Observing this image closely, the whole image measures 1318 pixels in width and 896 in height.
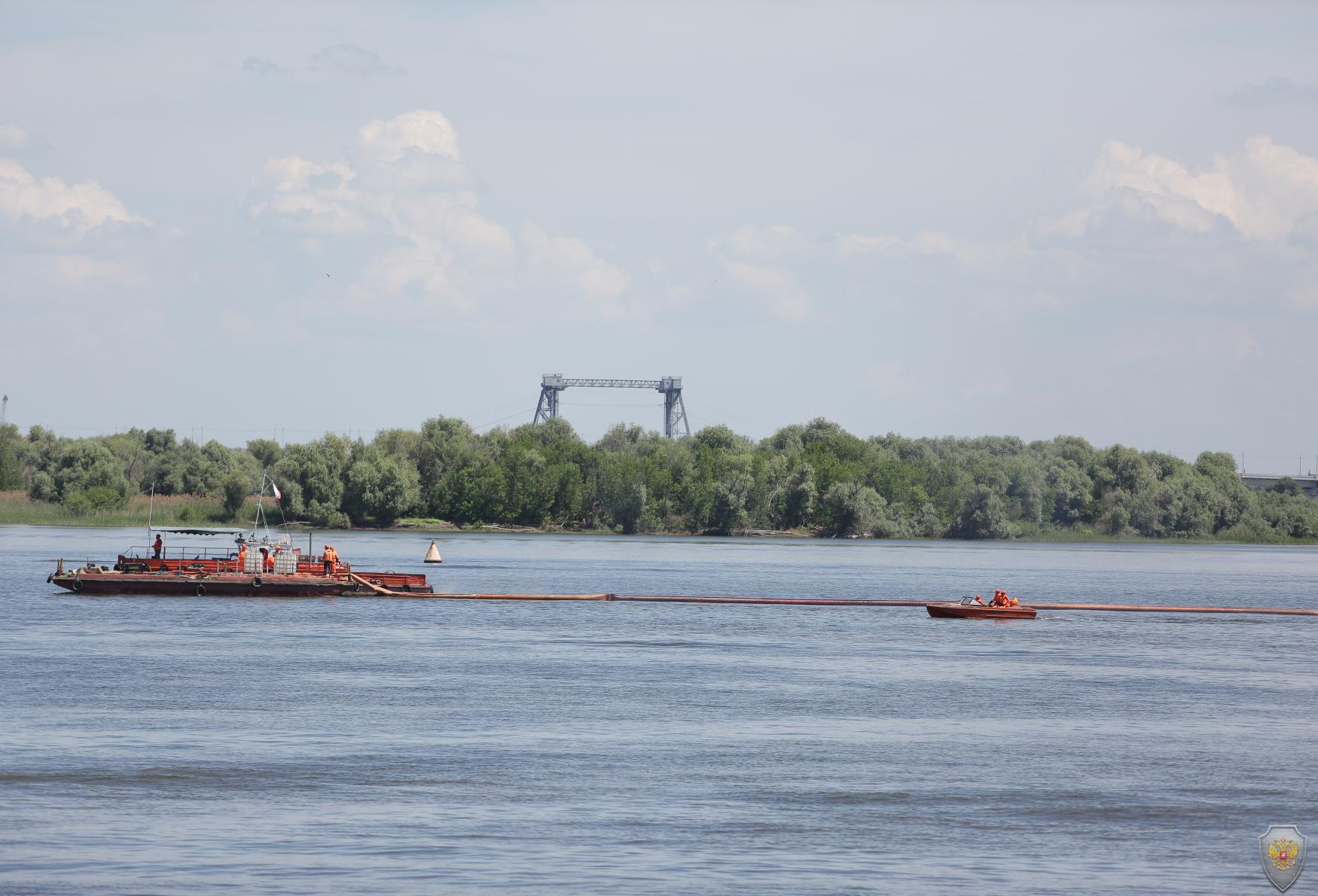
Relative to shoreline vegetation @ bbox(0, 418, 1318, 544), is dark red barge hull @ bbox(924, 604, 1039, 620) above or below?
below

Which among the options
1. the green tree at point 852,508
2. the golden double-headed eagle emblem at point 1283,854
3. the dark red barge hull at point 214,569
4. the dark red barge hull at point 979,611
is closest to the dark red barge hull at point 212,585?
the dark red barge hull at point 214,569

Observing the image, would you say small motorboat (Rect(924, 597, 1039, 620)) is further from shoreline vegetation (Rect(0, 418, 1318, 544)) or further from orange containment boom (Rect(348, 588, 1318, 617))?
shoreline vegetation (Rect(0, 418, 1318, 544))

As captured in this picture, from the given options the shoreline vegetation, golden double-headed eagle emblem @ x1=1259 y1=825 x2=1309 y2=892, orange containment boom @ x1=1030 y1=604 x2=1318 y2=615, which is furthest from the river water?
the shoreline vegetation

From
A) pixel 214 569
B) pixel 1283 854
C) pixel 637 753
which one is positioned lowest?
pixel 1283 854

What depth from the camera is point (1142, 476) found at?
190875 millimetres

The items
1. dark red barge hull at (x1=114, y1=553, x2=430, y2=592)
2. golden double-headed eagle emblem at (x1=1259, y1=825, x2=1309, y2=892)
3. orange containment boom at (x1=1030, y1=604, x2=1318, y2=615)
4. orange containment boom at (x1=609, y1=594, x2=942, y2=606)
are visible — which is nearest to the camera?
golden double-headed eagle emblem at (x1=1259, y1=825, x2=1309, y2=892)

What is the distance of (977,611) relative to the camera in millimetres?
72500

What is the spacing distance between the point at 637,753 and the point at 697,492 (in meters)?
155

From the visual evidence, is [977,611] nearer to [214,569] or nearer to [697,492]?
[214,569]

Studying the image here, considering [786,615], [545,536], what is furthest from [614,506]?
[786,615]

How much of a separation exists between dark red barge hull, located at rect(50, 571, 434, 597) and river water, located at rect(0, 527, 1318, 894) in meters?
1.58

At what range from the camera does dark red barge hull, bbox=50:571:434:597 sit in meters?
76.9

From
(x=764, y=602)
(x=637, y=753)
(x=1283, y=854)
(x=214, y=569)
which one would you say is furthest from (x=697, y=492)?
(x=1283, y=854)

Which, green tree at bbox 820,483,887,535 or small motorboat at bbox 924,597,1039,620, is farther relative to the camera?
green tree at bbox 820,483,887,535
